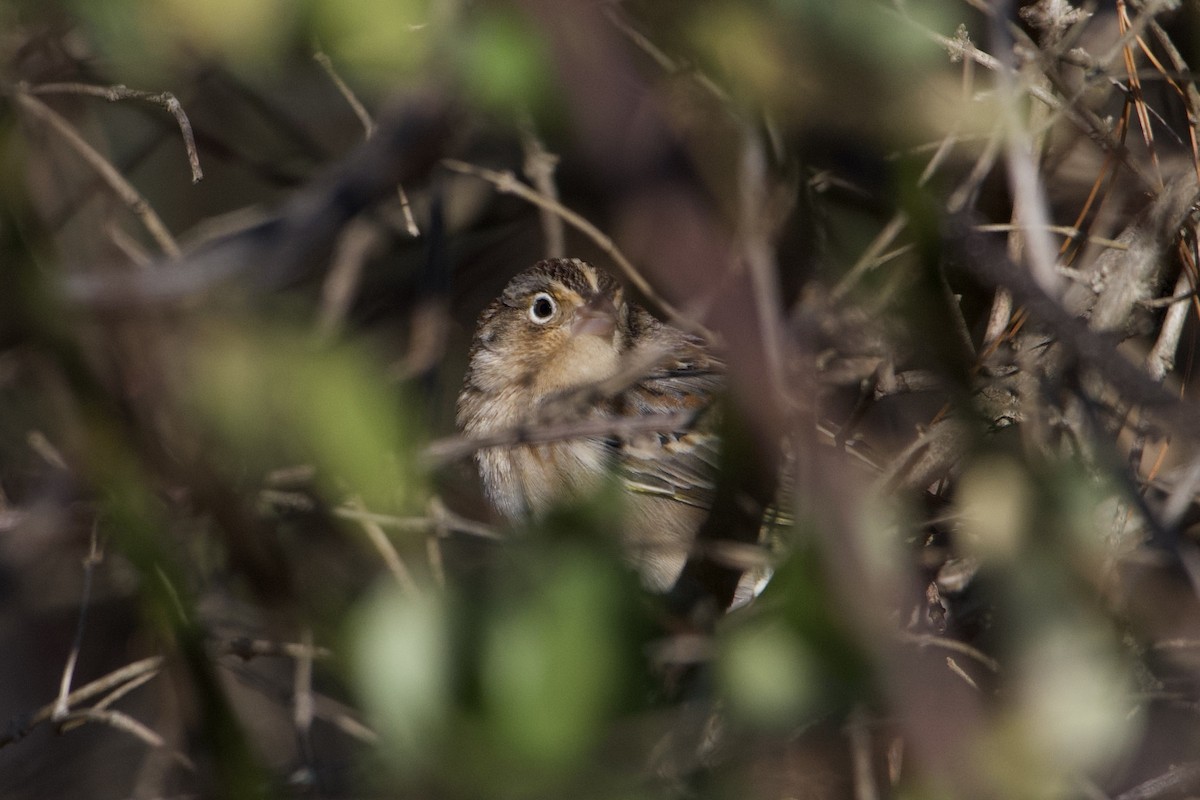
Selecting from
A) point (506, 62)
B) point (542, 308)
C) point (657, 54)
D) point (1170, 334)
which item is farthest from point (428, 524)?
point (542, 308)

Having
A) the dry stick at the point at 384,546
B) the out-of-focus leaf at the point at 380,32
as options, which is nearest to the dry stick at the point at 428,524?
the dry stick at the point at 384,546

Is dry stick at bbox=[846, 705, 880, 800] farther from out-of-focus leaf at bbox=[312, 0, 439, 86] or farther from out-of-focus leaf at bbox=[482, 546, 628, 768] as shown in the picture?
out-of-focus leaf at bbox=[312, 0, 439, 86]

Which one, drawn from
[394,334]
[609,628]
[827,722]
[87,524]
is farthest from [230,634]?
[609,628]

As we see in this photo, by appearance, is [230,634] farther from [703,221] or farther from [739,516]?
[703,221]

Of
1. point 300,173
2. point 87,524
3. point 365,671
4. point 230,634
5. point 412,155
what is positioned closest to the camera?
point 365,671

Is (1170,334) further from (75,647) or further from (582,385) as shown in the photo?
(75,647)

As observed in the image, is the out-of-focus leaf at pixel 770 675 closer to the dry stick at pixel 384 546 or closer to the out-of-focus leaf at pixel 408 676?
the out-of-focus leaf at pixel 408 676

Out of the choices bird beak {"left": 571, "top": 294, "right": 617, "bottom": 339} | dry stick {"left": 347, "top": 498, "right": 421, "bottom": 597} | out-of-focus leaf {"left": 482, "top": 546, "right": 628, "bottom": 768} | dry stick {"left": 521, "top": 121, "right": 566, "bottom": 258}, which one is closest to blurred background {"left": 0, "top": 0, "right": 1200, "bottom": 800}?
out-of-focus leaf {"left": 482, "top": 546, "right": 628, "bottom": 768}
